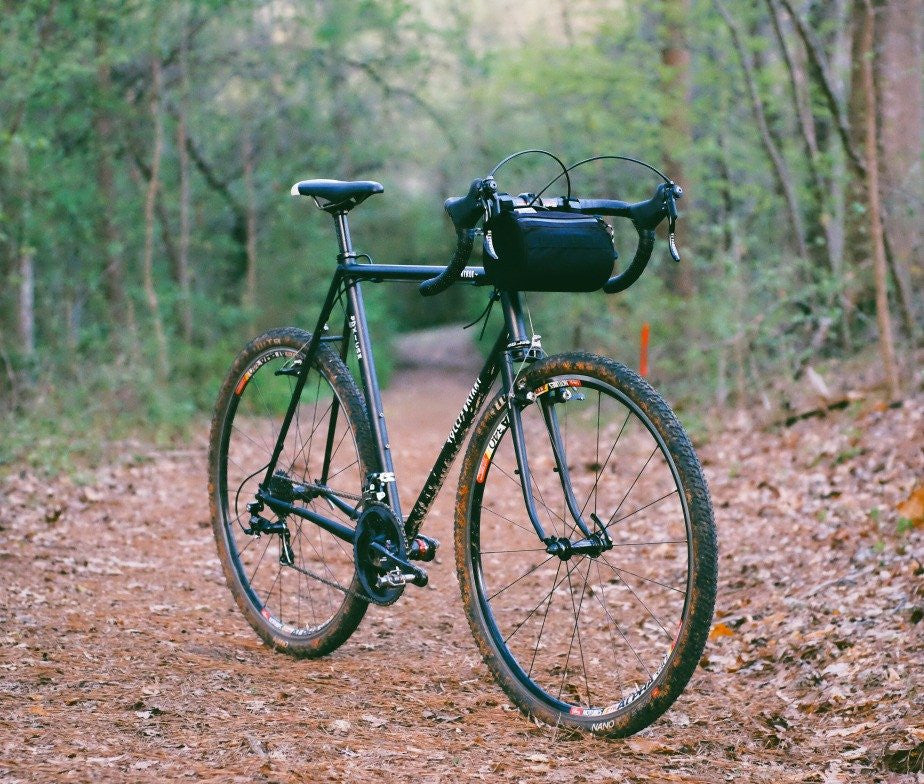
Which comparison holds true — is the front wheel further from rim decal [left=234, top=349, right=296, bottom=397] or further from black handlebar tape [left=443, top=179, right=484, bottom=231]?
rim decal [left=234, top=349, right=296, bottom=397]

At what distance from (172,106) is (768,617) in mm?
14911

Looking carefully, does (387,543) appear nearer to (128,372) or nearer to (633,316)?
(128,372)

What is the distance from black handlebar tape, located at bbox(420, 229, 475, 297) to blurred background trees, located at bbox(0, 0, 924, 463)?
214 inches

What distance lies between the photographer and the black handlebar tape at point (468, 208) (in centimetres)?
289

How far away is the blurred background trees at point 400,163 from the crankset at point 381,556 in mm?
5118

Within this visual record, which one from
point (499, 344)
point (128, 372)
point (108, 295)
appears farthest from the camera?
point (108, 295)

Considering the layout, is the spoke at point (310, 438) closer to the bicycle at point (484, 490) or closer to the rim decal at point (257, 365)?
the bicycle at point (484, 490)

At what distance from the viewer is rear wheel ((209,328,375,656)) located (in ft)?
12.1

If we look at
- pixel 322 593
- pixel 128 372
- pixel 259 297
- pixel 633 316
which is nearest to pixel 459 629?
pixel 322 593

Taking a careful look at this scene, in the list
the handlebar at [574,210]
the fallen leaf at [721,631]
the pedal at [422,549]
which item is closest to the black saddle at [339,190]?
the handlebar at [574,210]

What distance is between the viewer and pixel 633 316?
43.2 ft

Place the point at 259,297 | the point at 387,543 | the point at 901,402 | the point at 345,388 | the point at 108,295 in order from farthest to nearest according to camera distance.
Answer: the point at 259,297, the point at 108,295, the point at 901,402, the point at 345,388, the point at 387,543

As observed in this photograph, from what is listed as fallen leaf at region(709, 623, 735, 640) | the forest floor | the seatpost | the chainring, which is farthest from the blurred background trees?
the chainring

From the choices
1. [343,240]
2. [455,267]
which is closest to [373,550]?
[455,267]
